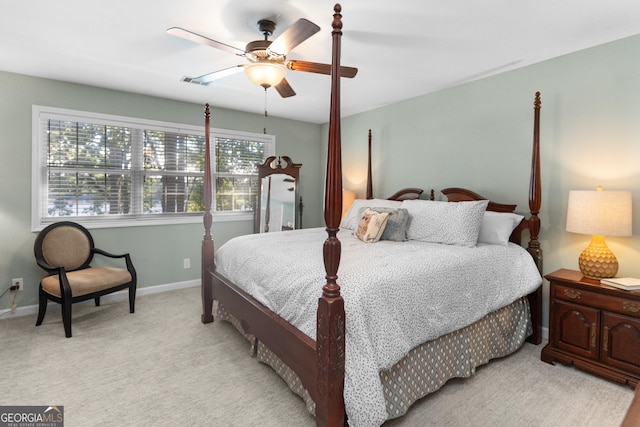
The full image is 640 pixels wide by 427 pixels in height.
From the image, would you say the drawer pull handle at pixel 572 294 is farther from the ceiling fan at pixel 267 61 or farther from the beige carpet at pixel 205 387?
the ceiling fan at pixel 267 61

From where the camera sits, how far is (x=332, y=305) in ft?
4.89

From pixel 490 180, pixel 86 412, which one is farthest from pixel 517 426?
pixel 86 412

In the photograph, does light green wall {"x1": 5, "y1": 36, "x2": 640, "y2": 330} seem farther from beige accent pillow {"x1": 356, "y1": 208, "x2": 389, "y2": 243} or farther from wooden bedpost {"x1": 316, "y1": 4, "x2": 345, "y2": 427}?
wooden bedpost {"x1": 316, "y1": 4, "x2": 345, "y2": 427}

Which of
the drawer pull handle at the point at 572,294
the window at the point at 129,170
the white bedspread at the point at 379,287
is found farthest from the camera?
the window at the point at 129,170

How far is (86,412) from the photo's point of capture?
186 centimetres

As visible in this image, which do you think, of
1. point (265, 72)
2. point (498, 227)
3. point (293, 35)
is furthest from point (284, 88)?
point (498, 227)

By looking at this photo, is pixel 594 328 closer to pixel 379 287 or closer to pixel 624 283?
pixel 624 283

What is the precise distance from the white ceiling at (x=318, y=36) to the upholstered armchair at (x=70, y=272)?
1.61 m

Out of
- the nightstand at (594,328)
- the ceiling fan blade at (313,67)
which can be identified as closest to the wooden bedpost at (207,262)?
the ceiling fan blade at (313,67)

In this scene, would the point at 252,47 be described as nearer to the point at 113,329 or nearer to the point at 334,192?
the point at 334,192

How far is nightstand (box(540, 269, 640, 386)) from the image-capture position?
81.8 inches

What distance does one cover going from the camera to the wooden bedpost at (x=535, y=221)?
270 cm

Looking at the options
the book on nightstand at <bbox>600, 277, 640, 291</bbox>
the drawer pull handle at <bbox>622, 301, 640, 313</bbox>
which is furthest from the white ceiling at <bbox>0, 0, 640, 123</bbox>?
the drawer pull handle at <bbox>622, 301, 640, 313</bbox>

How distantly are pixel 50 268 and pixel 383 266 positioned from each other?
305 centimetres
